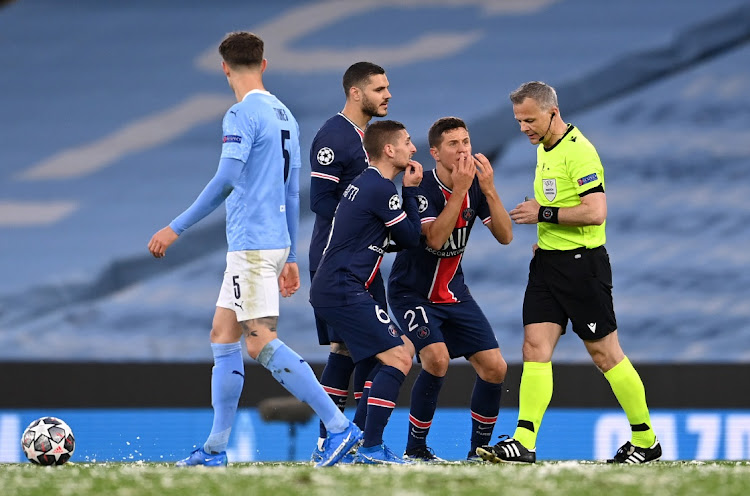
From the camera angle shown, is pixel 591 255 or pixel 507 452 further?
pixel 591 255

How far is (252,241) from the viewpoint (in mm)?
4809

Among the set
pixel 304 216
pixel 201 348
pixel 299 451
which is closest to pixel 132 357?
pixel 201 348

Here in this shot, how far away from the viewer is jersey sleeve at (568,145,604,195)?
17.3 ft

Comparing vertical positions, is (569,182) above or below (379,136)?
below

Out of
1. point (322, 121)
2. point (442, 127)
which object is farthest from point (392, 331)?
point (322, 121)

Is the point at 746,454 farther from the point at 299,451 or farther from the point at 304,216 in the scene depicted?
the point at 304,216

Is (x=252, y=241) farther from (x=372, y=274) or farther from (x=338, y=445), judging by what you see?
(x=338, y=445)

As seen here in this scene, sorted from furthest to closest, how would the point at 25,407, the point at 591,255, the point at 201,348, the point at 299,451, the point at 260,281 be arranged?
the point at 201,348 < the point at 25,407 < the point at 299,451 < the point at 591,255 < the point at 260,281

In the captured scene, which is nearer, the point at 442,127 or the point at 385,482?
the point at 385,482

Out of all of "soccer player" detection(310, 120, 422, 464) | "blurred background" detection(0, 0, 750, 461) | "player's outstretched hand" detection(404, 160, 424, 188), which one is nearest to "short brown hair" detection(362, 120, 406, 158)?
"soccer player" detection(310, 120, 422, 464)

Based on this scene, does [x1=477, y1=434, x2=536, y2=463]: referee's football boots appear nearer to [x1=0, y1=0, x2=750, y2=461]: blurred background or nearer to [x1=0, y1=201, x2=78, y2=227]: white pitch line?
[x1=0, y1=0, x2=750, y2=461]: blurred background

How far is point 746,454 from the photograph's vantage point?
8.54m

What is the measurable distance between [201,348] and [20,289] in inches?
78.4

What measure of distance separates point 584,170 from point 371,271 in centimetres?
117
